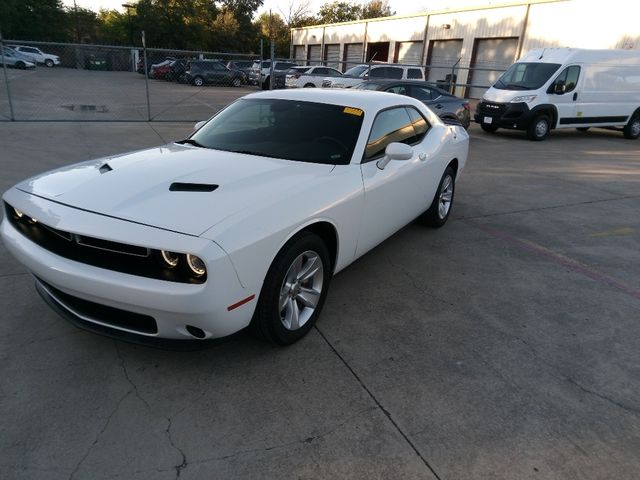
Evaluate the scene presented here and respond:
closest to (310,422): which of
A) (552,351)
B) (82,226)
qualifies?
(82,226)

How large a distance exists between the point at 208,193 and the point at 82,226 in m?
0.69

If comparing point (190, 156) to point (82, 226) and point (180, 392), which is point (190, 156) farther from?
point (180, 392)

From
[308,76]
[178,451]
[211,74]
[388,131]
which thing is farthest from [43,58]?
[178,451]

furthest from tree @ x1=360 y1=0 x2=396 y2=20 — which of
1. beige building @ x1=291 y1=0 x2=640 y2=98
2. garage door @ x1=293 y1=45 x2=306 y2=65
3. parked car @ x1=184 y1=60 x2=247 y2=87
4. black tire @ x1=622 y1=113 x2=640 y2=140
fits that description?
black tire @ x1=622 y1=113 x2=640 y2=140

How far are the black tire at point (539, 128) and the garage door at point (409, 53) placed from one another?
21.8 meters

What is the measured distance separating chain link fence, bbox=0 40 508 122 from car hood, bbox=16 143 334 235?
374 inches

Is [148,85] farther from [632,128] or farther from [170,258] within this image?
[170,258]

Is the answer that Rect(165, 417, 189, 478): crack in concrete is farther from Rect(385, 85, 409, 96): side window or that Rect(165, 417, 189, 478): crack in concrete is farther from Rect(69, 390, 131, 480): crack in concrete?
Rect(385, 85, 409, 96): side window

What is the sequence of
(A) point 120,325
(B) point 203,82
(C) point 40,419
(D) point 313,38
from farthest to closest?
1. (D) point 313,38
2. (B) point 203,82
3. (A) point 120,325
4. (C) point 40,419

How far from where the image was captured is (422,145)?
4.72 metres

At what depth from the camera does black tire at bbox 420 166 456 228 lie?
5246mm

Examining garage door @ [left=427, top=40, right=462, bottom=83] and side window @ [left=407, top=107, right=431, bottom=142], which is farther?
garage door @ [left=427, top=40, right=462, bottom=83]

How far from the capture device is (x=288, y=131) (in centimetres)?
382

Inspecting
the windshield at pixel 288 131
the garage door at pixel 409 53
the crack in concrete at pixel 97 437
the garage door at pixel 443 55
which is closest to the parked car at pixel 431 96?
the windshield at pixel 288 131
